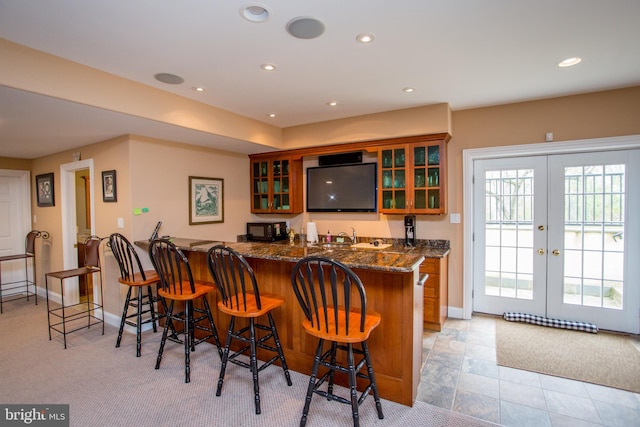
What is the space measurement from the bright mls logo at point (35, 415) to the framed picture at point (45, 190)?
3528 millimetres

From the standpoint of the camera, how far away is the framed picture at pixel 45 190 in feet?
15.8

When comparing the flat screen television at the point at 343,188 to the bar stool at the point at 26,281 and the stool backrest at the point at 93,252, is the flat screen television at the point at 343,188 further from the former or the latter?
the bar stool at the point at 26,281

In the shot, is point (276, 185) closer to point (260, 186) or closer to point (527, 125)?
point (260, 186)

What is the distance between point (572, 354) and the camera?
2.96 meters

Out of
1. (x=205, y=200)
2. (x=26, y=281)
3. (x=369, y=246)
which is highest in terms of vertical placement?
(x=205, y=200)

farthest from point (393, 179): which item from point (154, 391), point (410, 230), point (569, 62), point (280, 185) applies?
point (154, 391)

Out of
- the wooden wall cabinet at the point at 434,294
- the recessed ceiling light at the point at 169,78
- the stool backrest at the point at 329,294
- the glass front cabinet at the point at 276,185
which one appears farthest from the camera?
the glass front cabinet at the point at 276,185

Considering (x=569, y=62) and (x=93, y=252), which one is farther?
(x=93, y=252)

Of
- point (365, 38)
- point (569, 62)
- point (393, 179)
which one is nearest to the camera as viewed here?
point (365, 38)

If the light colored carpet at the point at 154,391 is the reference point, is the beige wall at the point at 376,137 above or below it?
above

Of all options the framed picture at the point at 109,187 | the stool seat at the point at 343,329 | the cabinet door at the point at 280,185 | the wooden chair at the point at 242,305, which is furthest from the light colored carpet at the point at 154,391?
the cabinet door at the point at 280,185

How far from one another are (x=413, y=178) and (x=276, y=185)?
2156mm

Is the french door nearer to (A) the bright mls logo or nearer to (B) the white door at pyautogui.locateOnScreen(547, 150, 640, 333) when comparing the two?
(B) the white door at pyautogui.locateOnScreen(547, 150, 640, 333)

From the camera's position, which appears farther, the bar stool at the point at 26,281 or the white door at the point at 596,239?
the bar stool at the point at 26,281
